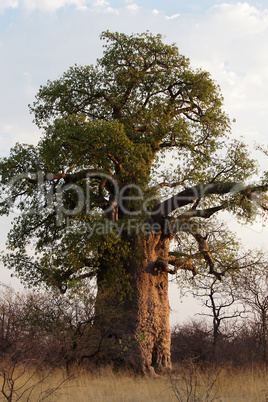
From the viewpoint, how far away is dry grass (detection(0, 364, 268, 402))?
7160 mm

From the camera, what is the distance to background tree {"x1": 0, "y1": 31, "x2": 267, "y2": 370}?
10820mm

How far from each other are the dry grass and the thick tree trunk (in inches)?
26.5

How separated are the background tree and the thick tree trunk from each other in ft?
0.08

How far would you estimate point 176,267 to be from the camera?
476 inches

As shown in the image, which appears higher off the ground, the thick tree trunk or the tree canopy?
the tree canopy

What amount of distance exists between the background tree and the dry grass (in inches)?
54.1

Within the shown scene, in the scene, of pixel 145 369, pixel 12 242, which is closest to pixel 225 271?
pixel 145 369

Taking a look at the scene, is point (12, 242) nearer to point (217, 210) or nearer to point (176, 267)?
point (176, 267)

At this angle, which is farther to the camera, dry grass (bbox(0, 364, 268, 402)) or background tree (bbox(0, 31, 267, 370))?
background tree (bbox(0, 31, 267, 370))

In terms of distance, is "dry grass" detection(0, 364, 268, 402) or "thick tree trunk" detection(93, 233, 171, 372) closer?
"dry grass" detection(0, 364, 268, 402)

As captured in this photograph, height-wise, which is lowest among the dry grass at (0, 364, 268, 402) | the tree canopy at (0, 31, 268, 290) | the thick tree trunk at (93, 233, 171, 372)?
the dry grass at (0, 364, 268, 402)

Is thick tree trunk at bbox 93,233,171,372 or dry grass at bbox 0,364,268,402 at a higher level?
thick tree trunk at bbox 93,233,171,372

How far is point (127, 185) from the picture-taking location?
1141 centimetres

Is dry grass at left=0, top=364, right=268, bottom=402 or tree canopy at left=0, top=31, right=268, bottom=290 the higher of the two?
tree canopy at left=0, top=31, right=268, bottom=290
